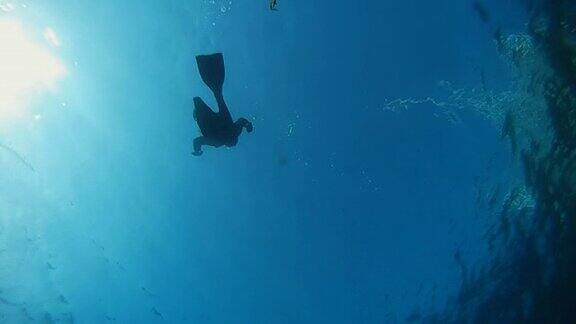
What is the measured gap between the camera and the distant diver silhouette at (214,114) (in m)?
4.46

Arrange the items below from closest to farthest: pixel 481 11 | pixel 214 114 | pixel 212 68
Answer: pixel 212 68 → pixel 214 114 → pixel 481 11

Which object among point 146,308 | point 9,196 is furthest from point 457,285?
point 9,196

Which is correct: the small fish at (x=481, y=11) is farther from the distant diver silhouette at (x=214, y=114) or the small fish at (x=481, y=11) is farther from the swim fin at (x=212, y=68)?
the swim fin at (x=212, y=68)

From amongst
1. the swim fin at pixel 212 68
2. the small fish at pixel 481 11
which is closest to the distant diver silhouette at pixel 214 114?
the swim fin at pixel 212 68

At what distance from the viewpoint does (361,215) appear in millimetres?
14898

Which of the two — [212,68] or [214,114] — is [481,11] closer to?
[214,114]

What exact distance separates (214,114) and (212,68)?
665 millimetres

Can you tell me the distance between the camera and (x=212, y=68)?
14.7 feet

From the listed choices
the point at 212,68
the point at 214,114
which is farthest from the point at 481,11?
the point at 212,68

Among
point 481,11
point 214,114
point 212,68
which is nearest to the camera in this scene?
point 212,68

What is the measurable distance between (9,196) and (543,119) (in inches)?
784

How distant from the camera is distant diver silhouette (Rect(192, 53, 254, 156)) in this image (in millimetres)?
4465

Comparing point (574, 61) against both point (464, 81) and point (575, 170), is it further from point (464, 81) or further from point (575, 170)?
point (575, 170)

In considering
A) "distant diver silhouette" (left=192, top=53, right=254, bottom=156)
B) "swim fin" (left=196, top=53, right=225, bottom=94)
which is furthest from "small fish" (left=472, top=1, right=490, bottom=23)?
"swim fin" (left=196, top=53, right=225, bottom=94)
